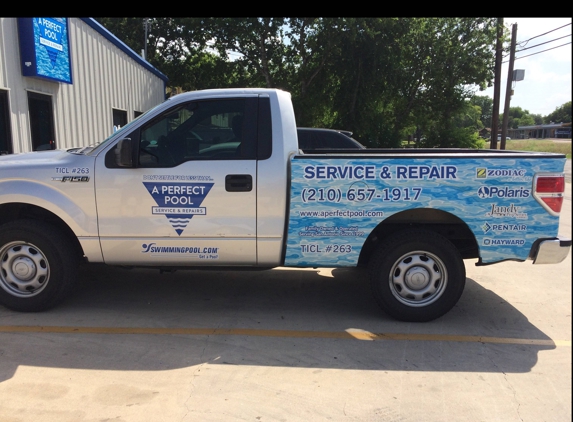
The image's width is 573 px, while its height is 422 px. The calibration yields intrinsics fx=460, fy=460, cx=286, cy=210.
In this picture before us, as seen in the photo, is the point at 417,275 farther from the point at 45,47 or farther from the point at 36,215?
the point at 45,47

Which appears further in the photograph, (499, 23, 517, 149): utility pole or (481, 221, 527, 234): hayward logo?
(499, 23, 517, 149): utility pole

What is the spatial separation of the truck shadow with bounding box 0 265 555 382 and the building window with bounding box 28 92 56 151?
191 inches

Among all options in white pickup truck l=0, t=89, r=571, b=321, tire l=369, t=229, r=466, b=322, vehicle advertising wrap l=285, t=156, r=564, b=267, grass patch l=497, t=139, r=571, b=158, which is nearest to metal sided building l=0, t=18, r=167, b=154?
white pickup truck l=0, t=89, r=571, b=321

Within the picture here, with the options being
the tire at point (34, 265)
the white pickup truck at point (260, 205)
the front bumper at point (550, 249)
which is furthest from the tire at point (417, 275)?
the tire at point (34, 265)

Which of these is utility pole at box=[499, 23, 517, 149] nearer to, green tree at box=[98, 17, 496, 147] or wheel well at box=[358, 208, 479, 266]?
green tree at box=[98, 17, 496, 147]

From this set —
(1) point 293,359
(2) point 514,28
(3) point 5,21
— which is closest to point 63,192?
(1) point 293,359

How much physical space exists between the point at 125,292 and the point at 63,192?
1.44m

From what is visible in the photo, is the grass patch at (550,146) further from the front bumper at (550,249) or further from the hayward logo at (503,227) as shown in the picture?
the front bumper at (550,249)

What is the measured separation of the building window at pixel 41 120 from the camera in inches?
355

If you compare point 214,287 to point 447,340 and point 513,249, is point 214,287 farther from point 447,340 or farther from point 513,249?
point 513,249

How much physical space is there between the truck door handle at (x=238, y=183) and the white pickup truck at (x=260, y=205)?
0.03 ft

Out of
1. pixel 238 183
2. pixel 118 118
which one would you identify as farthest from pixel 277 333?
pixel 118 118

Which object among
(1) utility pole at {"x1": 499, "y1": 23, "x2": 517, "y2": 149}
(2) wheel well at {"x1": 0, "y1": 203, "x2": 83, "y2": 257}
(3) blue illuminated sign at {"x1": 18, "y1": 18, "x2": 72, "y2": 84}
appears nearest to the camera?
(2) wheel well at {"x1": 0, "y1": 203, "x2": 83, "y2": 257}

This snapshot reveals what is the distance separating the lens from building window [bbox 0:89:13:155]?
8.17m
